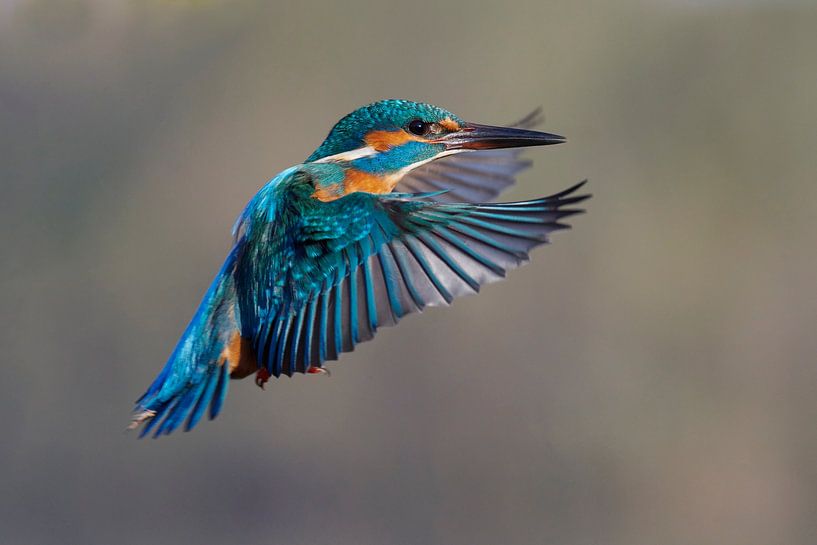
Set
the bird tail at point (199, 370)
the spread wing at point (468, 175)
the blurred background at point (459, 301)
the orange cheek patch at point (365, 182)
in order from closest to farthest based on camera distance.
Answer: the bird tail at point (199, 370) → the orange cheek patch at point (365, 182) → the spread wing at point (468, 175) → the blurred background at point (459, 301)

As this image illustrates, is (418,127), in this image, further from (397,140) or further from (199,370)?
(199,370)

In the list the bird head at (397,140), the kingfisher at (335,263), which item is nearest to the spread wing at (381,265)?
the kingfisher at (335,263)

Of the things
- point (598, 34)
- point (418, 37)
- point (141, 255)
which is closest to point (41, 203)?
point (141, 255)

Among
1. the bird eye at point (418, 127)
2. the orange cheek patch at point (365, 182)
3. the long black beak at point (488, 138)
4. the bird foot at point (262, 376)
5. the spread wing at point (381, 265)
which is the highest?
the bird eye at point (418, 127)

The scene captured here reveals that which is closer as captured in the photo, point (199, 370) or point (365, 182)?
point (199, 370)

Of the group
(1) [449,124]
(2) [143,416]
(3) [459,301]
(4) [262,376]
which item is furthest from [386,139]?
(3) [459,301]

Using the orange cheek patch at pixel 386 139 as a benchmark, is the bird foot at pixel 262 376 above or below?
below

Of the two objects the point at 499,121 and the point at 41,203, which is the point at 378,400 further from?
the point at 41,203

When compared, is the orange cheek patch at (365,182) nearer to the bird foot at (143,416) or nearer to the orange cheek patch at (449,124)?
the orange cheek patch at (449,124)
